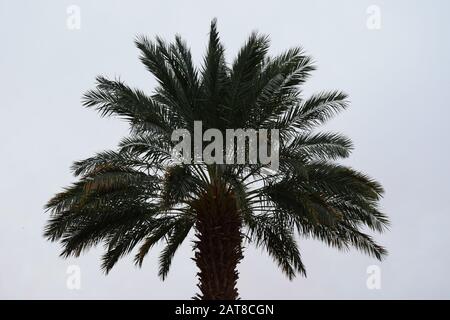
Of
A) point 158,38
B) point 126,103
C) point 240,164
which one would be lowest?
point 240,164

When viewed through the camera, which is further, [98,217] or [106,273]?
[106,273]

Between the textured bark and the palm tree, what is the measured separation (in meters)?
0.02

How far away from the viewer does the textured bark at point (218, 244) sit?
1638cm

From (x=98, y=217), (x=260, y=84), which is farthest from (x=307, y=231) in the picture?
(x=98, y=217)

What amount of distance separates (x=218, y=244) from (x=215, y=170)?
171 centimetres

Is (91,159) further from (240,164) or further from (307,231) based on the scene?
(307,231)

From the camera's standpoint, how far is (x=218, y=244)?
16.4 m

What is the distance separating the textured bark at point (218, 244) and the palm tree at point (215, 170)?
0.07 feet

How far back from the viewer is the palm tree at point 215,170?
52.0ft

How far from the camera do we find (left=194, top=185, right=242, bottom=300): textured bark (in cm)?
1638

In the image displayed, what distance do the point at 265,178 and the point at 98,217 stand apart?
3.92 meters

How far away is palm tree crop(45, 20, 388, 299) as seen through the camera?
15.8m

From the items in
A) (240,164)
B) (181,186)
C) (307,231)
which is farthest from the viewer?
(307,231)

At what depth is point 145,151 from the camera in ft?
53.6
